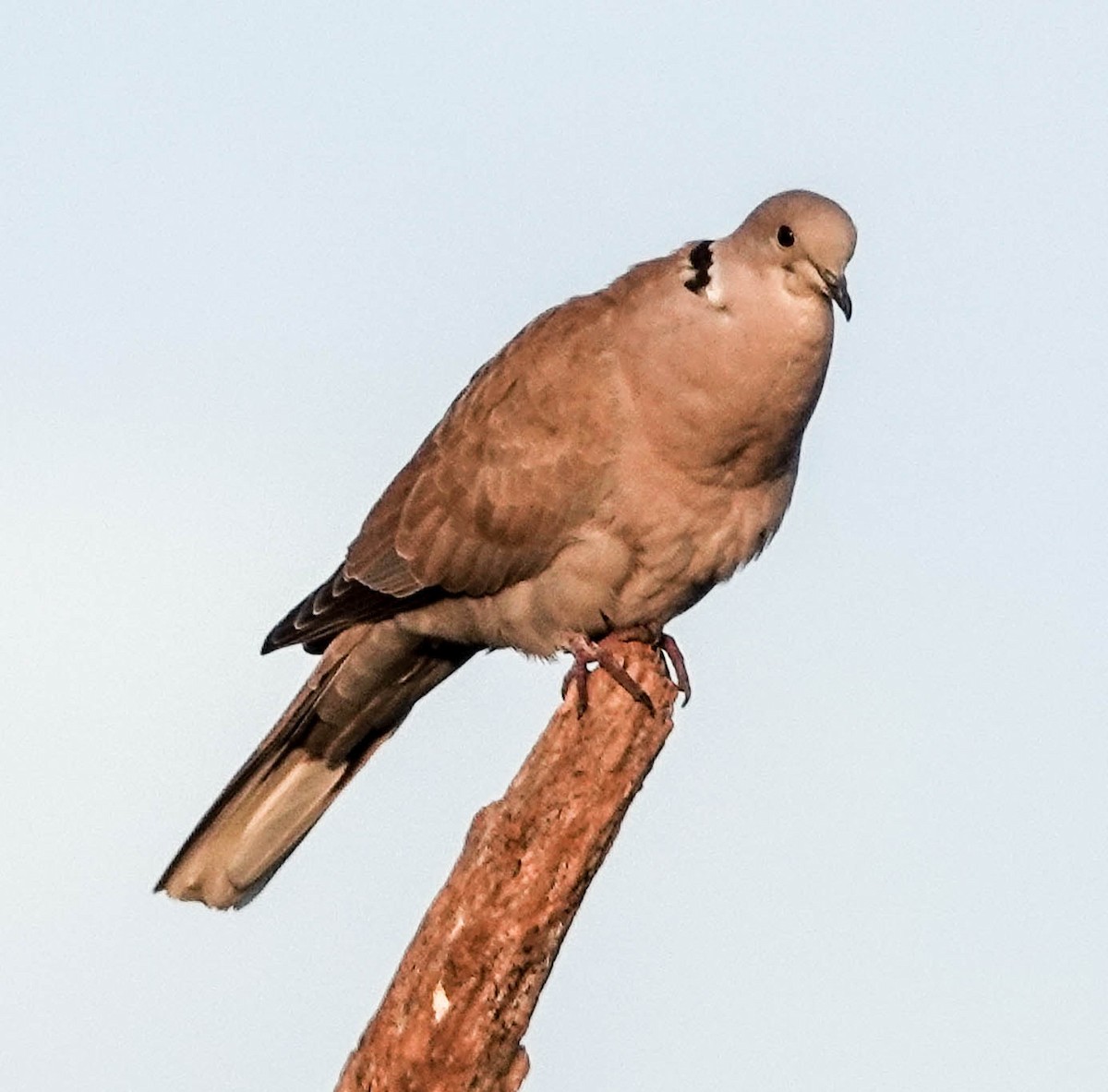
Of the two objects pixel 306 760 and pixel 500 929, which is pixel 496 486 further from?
pixel 500 929

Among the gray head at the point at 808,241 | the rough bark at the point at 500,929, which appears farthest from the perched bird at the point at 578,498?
the rough bark at the point at 500,929

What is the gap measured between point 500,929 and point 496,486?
1.83m

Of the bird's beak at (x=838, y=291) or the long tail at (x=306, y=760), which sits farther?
the long tail at (x=306, y=760)

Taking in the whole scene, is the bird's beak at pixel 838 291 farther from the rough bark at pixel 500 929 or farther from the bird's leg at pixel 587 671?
the rough bark at pixel 500 929

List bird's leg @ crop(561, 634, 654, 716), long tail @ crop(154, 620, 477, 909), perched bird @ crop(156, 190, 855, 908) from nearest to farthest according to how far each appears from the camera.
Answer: bird's leg @ crop(561, 634, 654, 716) < perched bird @ crop(156, 190, 855, 908) < long tail @ crop(154, 620, 477, 909)

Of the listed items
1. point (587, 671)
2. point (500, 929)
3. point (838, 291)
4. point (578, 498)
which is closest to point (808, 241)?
point (838, 291)

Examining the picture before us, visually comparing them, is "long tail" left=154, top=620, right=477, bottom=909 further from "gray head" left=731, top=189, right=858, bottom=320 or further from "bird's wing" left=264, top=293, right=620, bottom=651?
"gray head" left=731, top=189, right=858, bottom=320

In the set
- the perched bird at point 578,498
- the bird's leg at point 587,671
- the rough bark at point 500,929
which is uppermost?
the perched bird at point 578,498

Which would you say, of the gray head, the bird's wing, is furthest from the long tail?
the gray head

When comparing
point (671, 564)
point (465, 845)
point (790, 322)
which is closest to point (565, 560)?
point (671, 564)

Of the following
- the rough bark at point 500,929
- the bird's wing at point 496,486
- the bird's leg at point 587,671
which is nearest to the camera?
the rough bark at point 500,929

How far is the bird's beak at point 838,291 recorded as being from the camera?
6223 mm

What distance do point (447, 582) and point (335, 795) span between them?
98 centimetres

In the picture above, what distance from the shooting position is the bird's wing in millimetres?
6781
